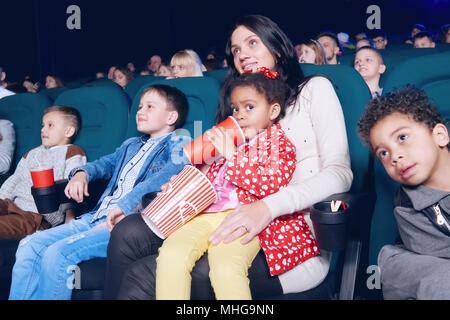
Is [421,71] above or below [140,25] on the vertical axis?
below

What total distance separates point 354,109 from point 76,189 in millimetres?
933

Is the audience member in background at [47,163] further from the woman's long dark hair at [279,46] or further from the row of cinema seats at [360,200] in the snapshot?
the woman's long dark hair at [279,46]

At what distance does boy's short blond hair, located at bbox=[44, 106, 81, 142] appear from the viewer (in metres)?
1.81

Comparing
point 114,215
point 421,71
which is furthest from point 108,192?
point 421,71

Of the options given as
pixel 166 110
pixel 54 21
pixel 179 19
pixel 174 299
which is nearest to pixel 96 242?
pixel 174 299

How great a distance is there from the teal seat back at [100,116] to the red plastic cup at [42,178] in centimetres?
48

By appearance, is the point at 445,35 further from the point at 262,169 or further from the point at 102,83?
the point at 262,169

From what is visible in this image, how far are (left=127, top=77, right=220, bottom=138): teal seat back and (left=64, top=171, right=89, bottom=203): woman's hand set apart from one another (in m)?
0.44

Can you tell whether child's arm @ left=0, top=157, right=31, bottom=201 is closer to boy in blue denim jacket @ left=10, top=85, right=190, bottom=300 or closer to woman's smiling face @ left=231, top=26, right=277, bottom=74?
boy in blue denim jacket @ left=10, top=85, right=190, bottom=300

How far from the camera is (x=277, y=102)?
1212mm

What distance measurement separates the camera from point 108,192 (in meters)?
1.45

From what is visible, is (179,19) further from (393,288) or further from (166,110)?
(393,288)

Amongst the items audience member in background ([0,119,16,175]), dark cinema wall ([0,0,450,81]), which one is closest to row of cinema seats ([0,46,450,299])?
audience member in background ([0,119,16,175])

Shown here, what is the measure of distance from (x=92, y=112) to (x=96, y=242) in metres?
0.86
